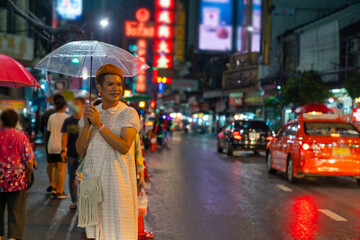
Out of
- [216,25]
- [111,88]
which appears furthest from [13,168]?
[216,25]

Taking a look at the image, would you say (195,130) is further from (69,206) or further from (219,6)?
(69,206)

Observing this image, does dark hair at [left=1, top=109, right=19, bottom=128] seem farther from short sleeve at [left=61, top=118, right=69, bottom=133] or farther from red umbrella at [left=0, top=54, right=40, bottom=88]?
short sleeve at [left=61, top=118, right=69, bottom=133]

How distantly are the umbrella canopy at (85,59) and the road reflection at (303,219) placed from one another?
10.2ft

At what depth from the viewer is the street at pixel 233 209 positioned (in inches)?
280

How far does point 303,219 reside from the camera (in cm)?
812

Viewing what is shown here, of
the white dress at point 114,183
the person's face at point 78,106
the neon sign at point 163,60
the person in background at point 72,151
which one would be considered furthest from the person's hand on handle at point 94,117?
the neon sign at point 163,60

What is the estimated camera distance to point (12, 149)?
5.47m

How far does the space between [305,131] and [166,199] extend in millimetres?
4397

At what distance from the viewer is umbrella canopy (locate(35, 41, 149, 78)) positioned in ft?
20.0

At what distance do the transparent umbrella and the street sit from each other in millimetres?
2199

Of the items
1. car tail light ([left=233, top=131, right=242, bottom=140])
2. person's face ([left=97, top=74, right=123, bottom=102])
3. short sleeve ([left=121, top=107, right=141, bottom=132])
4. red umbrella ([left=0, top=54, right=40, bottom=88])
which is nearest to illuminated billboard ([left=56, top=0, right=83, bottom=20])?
car tail light ([left=233, top=131, right=242, bottom=140])

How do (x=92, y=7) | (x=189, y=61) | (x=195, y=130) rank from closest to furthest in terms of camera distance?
1. (x=92, y=7)
2. (x=195, y=130)
3. (x=189, y=61)

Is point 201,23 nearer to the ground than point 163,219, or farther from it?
farther from it

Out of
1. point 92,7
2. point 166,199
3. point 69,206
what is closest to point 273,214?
point 166,199
